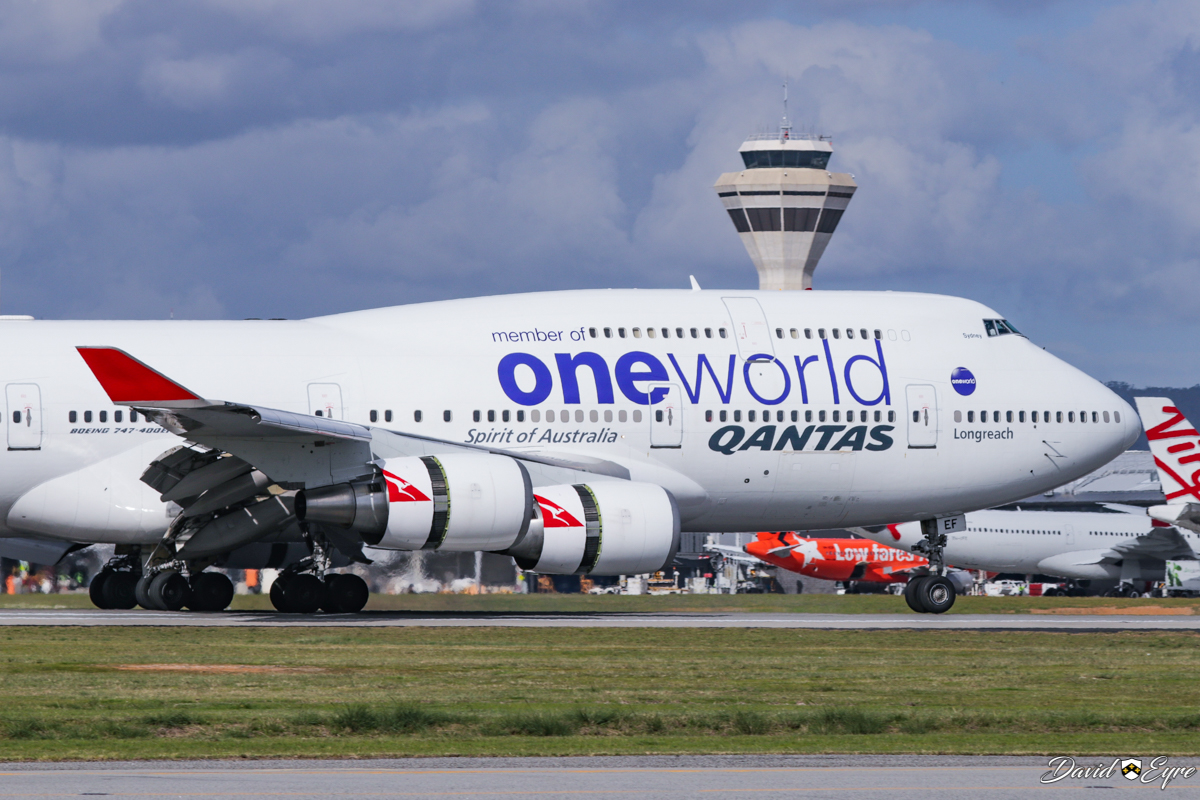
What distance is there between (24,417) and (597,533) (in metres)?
10.3

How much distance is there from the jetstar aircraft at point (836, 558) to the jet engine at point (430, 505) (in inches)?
2027

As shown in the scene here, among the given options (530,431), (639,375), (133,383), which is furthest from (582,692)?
(639,375)

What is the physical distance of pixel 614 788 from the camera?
11078 millimetres

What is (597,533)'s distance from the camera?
28219 mm

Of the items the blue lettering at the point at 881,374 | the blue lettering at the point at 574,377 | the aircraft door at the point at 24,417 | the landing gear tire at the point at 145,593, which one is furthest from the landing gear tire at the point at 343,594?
the blue lettering at the point at 881,374

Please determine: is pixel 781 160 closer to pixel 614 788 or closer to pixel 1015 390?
pixel 1015 390

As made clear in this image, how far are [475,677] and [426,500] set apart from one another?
28.3ft

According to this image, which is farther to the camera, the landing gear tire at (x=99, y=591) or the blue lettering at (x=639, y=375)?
the landing gear tire at (x=99, y=591)

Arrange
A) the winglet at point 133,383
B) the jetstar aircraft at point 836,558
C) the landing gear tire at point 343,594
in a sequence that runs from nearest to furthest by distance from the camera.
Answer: the winglet at point 133,383, the landing gear tire at point 343,594, the jetstar aircraft at point 836,558

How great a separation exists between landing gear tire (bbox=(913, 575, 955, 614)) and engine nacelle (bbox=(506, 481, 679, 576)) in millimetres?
6275

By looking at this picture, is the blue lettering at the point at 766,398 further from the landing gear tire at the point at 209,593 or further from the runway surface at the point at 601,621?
the landing gear tire at the point at 209,593

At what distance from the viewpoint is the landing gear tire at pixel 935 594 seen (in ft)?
107

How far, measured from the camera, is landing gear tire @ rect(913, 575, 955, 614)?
1280 inches

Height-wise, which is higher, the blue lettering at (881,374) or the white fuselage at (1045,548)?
the blue lettering at (881,374)
